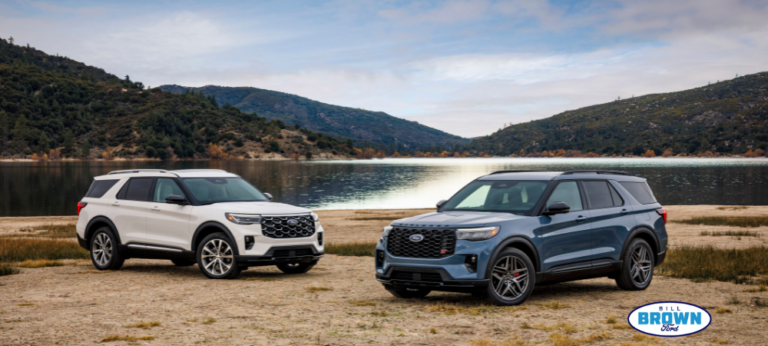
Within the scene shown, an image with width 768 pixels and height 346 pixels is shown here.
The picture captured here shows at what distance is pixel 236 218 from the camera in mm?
12156

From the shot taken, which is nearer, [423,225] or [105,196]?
[423,225]

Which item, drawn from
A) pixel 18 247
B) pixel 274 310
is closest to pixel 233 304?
pixel 274 310

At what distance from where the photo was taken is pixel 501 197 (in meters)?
10.2

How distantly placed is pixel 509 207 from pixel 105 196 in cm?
900

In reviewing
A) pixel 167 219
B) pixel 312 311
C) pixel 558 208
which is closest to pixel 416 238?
pixel 312 311

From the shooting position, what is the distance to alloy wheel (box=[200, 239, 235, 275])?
12.3 meters

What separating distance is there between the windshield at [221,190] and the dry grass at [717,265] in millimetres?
8669

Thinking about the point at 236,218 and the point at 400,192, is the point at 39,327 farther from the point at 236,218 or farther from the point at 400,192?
the point at 400,192

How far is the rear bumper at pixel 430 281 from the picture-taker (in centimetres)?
887

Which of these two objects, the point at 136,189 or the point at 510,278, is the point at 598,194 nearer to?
the point at 510,278

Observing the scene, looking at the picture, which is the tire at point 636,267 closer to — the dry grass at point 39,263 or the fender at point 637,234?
the fender at point 637,234

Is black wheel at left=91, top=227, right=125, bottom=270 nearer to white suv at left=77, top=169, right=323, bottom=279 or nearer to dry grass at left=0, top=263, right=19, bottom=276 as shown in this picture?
white suv at left=77, top=169, right=323, bottom=279

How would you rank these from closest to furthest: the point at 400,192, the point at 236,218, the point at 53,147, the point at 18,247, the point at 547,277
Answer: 1. the point at 547,277
2. the point at 236,218
3. the point at 18,247
4. the point at 400,192
5. the point at 53,147

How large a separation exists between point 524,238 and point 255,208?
556 centimetres
